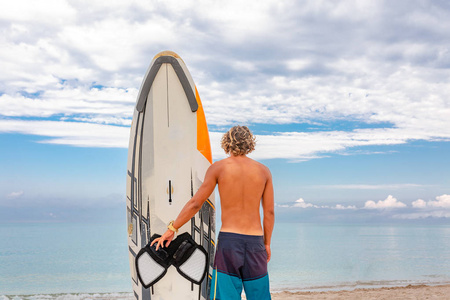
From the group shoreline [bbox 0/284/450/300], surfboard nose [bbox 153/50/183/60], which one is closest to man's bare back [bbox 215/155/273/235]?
surfboard nose [bbox 153/50/183/60]

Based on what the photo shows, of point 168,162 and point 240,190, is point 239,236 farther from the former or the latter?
point 168,162

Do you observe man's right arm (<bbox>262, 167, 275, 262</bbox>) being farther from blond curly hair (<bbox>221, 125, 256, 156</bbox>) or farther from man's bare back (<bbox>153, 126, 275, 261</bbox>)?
blond curly hair (<bbox>221, 125, 256, 156</bbox>)

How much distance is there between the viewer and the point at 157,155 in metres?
4.16

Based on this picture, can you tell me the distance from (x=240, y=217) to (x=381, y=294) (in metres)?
6.29

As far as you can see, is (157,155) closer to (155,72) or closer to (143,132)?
(143,132)

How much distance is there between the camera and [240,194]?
2920mm

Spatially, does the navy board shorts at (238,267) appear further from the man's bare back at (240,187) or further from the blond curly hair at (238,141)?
the blond curly hair at (238,141)

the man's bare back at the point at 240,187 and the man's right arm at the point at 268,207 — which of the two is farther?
the man's right arm at the point at 268,207

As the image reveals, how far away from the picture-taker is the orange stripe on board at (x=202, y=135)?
4230 mm

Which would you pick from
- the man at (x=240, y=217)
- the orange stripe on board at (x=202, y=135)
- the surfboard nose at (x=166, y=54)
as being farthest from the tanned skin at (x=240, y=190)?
the surfboard nose at (x=166, y=54)

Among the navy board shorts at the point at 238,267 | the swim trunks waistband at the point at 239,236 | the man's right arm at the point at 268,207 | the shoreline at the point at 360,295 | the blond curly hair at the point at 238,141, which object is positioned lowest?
the shoreline at the point at 360,295

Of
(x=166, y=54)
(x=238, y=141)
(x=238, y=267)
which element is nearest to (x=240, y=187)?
(x=238, y=141)

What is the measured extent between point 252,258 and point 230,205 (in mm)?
399

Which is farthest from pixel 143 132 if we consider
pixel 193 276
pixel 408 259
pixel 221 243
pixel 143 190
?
pixel 408 259
